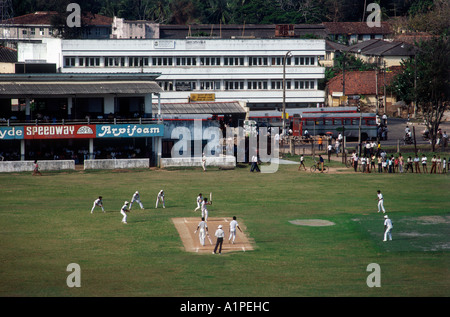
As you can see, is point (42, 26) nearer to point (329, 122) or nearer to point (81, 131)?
point (329, 122)

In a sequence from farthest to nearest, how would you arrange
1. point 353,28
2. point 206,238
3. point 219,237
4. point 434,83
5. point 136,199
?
point 353,28 → point 434,83 → point 136,199 → point 206,238 → point 219,237

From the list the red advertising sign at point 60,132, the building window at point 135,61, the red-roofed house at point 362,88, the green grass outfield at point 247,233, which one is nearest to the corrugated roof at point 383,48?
the red-roofed house at point 362,88

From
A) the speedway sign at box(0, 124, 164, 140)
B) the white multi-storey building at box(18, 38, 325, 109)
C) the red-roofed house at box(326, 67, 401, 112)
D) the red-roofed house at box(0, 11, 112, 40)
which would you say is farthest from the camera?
the red-roofed house at box(0, 11, 112, 40)

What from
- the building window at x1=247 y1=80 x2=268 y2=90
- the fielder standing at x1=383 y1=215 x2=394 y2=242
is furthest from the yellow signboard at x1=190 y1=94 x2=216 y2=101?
the fielder standing at x1=383 y1=215 x2=394 y2=242

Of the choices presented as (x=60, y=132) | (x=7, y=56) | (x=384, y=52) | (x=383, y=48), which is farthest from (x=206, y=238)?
(x=383, y=48)

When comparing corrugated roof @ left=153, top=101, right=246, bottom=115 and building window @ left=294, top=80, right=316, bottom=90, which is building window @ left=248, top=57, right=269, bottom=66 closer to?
building window @ left=294, top=80, right=316, bottom=90
